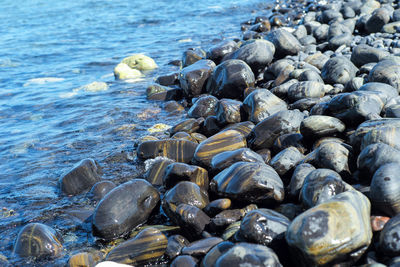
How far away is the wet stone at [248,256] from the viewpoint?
9.12ft

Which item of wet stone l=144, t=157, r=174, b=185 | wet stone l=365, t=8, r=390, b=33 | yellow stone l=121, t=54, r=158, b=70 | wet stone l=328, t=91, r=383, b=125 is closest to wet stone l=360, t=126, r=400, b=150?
wet stone l=328, t=91, r=383, b=125

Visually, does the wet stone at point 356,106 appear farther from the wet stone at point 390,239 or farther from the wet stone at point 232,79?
the wet stone at point 232,79

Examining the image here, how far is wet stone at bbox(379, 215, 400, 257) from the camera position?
267 centimetres

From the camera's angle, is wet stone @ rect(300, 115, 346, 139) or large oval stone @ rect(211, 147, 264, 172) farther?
wet stone @ rect(300, 115, 346, 139)

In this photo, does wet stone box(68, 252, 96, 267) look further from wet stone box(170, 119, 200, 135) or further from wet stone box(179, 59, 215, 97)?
wet stone box(179, 59, 215, 97)

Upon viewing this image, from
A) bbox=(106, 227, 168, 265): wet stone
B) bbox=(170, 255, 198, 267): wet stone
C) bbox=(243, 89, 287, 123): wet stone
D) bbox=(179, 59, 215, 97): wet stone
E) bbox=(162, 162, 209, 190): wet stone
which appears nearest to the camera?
bbox=(170, 255, 198, 267): wet stone

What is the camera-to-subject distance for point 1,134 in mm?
7395

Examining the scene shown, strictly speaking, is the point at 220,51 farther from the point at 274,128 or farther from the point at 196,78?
the point at 274,128

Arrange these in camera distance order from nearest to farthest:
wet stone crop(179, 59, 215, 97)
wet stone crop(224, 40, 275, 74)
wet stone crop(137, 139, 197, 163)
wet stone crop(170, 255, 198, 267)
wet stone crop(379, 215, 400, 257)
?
wet stone crop(379, 215, 400, 257) < wet stone crop(170, 255, 198, 267) < wet stone crop(137, 139, 197, 163) < wet stone crop(224, 40, 275, 74) < wet stone crop(179, 59, 215, 97)

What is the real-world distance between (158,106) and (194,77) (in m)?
0.99

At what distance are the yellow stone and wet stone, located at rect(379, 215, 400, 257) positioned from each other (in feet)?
30.5

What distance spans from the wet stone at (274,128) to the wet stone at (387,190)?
1.81 meters

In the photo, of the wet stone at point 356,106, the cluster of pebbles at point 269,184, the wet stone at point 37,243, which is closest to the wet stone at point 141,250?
the cluster of pebbles at point 269,184

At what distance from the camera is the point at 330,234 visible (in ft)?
8.85
